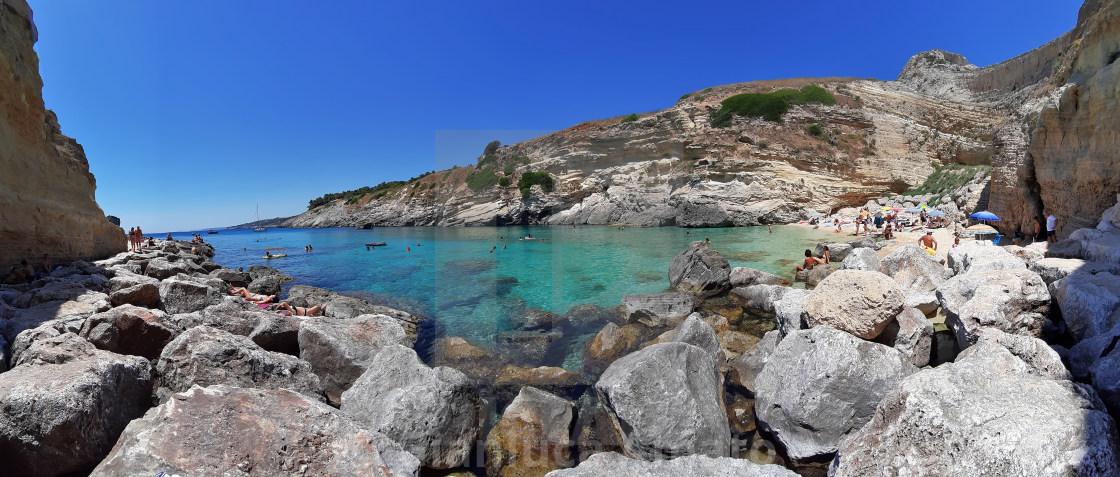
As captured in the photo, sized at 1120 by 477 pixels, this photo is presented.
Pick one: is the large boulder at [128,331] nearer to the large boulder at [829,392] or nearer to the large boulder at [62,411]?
the large boulder at [62,411]

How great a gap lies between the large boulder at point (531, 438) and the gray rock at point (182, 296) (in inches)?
285

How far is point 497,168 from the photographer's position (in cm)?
5891

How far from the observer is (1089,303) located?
15.8 ft

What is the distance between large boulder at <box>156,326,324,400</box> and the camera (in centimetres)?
417

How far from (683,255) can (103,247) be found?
19474 millimetres

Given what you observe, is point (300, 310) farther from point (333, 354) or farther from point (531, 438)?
point (531, 438)

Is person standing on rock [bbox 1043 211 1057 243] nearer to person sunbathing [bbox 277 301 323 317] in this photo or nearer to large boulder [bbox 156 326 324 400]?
large boulder [bbox 156 326 324 400]

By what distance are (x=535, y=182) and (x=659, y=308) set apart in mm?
43973

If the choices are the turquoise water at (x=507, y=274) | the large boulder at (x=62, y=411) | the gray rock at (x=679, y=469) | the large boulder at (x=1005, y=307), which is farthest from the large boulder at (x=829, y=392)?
the large boulder at (x=62, y=411)

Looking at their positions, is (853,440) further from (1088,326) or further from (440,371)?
(440,371)

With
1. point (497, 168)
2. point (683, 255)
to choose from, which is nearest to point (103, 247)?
point (683, 255)

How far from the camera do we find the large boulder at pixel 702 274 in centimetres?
1202

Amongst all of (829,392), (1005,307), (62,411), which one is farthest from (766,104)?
(62,411)

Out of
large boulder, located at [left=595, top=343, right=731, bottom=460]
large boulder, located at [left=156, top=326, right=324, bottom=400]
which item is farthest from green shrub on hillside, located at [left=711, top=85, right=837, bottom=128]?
large boulder, located at [left=156, top=326, right=324, bottom=400]
